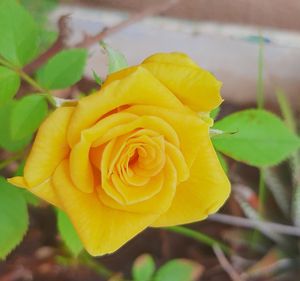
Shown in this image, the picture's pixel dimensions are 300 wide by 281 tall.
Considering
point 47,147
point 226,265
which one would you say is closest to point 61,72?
point 47,147

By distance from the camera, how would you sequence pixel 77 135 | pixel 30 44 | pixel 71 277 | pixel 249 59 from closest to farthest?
pixel 77 135 < pixel 30 44 < pixel 71 277 < pixel 249 59

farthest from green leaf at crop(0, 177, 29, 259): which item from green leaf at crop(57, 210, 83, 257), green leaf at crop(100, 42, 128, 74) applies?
→ green leaf at crop(100, 42, 128, 74)

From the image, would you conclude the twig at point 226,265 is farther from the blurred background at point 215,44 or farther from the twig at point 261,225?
the blurred background at point 215,44

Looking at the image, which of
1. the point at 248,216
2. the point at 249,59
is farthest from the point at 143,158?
the point at 249,59

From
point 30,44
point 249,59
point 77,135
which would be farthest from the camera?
point 249,59

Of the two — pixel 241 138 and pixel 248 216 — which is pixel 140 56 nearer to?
pixel 248 216

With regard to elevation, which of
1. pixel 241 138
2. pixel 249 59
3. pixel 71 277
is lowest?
pixel 71 277
